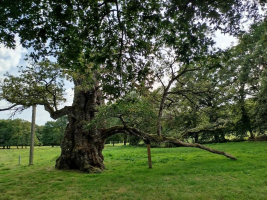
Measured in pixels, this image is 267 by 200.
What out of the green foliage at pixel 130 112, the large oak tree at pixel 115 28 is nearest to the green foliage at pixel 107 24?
the large oak tree at pixel 115 28

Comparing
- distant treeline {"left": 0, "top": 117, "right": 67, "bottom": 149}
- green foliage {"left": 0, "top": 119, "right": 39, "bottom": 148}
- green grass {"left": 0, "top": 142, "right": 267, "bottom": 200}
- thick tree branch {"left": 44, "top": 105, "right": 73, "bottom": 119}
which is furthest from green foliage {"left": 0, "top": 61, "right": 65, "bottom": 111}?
green foliage {"left": 0, "top": 119, "right": 39, "bottom": 148}

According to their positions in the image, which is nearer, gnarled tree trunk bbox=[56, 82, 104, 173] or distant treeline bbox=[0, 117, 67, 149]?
gnarled tree trunk bbox=[56, 82, 104, 173]

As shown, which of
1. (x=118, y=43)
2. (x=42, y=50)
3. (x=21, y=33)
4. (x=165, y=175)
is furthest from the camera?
(x=165, y=175)

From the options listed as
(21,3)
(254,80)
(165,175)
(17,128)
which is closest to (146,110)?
(165,175)

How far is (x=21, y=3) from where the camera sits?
446 centimetres

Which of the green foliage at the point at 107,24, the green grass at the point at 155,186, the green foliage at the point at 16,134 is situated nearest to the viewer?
the green foliage at the point at 107,24

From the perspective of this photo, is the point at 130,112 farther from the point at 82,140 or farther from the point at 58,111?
the point at 58,111

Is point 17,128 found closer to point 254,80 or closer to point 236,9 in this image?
point 254,80

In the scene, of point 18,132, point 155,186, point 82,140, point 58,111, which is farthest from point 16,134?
point 155,186

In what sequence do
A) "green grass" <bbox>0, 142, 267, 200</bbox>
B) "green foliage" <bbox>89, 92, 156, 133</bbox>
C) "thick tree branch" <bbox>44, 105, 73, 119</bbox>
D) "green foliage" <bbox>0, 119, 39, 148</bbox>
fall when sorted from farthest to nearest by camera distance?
"green foliage" <bbox>0, 119, 39, 148</bbox> → "thick tree branch" <bbox>44, 105, 73, 119</bbox> → "green foliage" <bbox>89, 92, 156, 133</bbox> → "green grass" <bbox>0, 142, 267, 200</bbox>

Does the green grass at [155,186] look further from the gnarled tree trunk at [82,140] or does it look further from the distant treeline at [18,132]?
the distant treeline at [18,132]

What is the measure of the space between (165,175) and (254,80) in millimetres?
22816

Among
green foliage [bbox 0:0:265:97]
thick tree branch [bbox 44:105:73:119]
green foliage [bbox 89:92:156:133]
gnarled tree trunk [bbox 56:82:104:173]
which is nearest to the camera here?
green foliage [bbox 0:0:265:97]

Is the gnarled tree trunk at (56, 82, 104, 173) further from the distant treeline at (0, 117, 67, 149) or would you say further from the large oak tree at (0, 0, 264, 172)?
the distant treeline at (0, 117, 67, 149)
